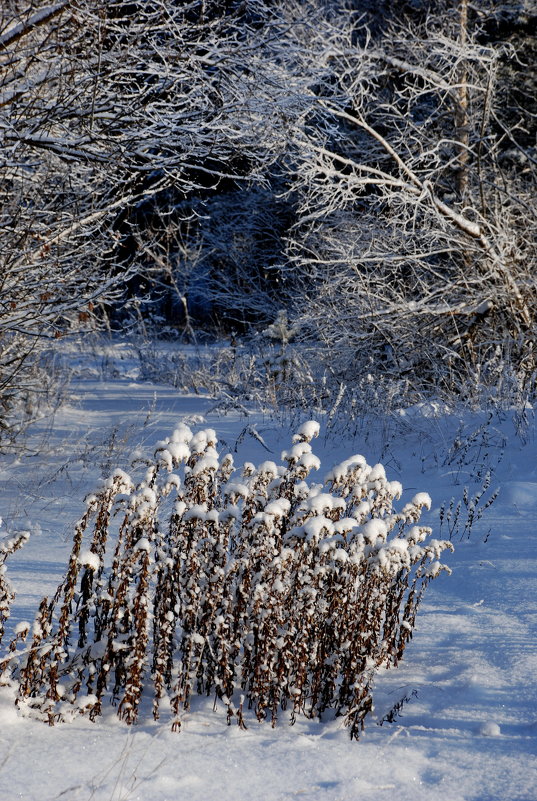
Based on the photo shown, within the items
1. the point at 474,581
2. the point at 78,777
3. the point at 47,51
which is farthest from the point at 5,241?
the point at 78,777

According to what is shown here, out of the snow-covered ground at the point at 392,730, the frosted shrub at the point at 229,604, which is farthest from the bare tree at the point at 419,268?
the frosted shrub at the point at 229,604

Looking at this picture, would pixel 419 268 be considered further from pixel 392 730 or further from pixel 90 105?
pixel 392 730

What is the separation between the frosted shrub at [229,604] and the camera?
96.7 inches

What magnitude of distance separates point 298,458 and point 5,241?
10.9 ft

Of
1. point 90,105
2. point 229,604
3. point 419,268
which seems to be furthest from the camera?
point 419,268

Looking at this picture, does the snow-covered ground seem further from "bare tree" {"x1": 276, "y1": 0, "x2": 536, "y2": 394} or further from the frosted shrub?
"bare tree" {"x1": 276, "y1": 0, "x2": 536, "y2": 394}

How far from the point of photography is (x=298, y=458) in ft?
8.98

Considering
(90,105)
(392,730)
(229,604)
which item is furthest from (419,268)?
(392,730)

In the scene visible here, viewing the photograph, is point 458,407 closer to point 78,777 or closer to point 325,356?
point 325,356

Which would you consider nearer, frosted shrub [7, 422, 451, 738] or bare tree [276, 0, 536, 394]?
frosted shrub [7, 422, 451, 738]

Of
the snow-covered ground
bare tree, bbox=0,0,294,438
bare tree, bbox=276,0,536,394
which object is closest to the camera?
the snow-covered ground

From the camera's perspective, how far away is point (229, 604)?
104 inches

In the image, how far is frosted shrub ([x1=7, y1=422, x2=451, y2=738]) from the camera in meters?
2.46

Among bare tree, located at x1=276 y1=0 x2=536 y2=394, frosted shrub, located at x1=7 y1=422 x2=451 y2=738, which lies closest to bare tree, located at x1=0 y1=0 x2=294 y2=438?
frosted shrub, located at x1=7 y1=422 x2=451 y2=738
